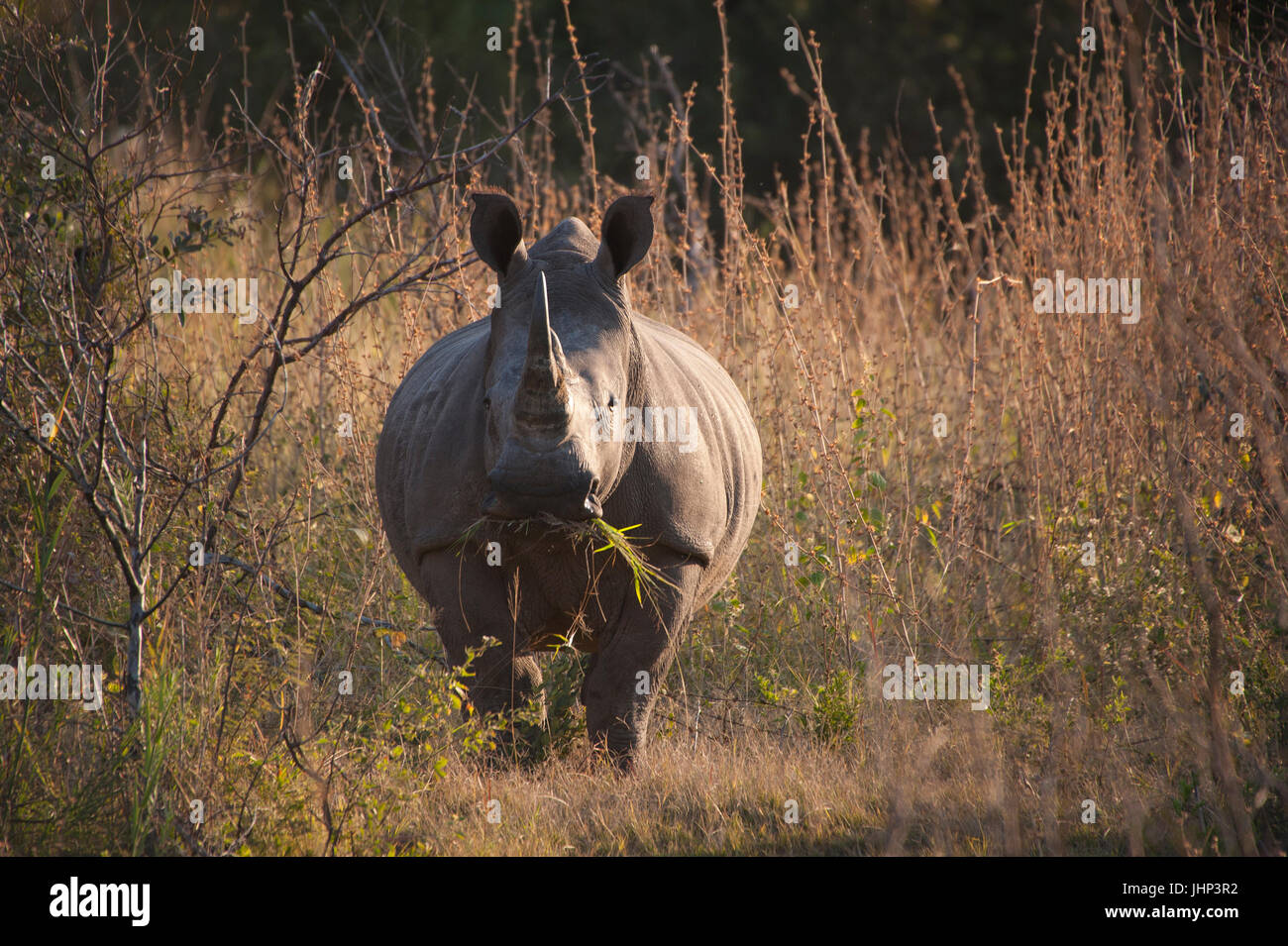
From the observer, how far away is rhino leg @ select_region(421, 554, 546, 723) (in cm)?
428

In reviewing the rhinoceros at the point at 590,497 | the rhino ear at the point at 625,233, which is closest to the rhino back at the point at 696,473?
the rhinoceros at the point at 590,497

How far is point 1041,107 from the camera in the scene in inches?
626

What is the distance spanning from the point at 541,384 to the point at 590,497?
1.25 ft

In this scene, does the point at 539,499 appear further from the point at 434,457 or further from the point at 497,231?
the point at 497,231

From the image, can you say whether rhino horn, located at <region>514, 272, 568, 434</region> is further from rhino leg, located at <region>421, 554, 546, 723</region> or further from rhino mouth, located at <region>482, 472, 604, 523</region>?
rhino leg, located at <region>421, 554, 546, 723</region>

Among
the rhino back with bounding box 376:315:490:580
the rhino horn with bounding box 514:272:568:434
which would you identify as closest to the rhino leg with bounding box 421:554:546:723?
the rhino back with bounding box 376:315:490:580

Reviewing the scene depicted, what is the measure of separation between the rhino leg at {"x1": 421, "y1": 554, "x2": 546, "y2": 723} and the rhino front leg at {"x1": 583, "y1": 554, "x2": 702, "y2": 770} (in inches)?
9.0

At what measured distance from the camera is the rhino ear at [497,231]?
423 cm

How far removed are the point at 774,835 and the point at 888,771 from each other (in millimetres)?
566

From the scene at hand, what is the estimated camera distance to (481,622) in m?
4.30

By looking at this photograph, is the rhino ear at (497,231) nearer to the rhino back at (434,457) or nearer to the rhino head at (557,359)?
the rhino head at (557,359)

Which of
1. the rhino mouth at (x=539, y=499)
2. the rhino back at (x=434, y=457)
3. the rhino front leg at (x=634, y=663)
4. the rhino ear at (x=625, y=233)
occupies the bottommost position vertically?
the rhino front leg at (x=634, y=663)
